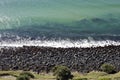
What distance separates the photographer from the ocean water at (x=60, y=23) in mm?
68375

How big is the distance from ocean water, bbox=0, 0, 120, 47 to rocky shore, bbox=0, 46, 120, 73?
4289 mm

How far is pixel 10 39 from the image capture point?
69.0m

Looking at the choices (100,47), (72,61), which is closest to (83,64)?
(72,61)

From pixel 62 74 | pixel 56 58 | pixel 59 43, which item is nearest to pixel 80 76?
pixel 62 74

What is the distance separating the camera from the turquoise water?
72.7m

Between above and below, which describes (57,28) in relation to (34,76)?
above

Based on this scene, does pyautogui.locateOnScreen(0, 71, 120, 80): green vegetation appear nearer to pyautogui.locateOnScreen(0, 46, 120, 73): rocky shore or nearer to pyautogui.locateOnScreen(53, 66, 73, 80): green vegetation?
pyautogui.locateOnScreen(53, 66, 73, 80): green vegetation

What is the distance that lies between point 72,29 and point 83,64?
60.9 ft

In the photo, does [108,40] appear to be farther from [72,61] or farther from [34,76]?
[34,76]

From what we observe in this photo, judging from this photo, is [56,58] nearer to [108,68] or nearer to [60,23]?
[108,68]

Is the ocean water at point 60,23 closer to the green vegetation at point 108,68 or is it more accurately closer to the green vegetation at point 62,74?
the green vegetation at point 108,68

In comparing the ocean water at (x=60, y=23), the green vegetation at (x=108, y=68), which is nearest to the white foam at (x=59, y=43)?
the ocean water at (x=60, y=23)

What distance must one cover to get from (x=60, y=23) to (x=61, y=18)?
9.34ft

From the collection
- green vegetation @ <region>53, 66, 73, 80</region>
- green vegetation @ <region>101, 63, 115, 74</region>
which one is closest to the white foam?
green vegetation @ <region>101, 63, 115, 74</region>
